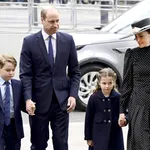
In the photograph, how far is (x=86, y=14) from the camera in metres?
14.0

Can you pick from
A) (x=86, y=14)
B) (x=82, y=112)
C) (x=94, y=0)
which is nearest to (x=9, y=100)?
(x=82, y=112)

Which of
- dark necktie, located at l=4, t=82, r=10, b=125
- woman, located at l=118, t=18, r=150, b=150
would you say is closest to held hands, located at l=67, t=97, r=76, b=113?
dark necktie, located at l=4, t=82, r=10, b=125

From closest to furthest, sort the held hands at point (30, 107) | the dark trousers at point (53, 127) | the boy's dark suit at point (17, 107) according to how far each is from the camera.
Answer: the held hands at point (30, 107) < the boy's dark suit at point (17, 107) < the dark trousers at point (53, 127)

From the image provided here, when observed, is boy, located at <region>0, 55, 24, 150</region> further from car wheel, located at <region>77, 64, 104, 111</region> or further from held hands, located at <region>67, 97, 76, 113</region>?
car wheel, located at <region>77, 64, 104, 111</region>

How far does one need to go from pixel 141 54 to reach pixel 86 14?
902 cm

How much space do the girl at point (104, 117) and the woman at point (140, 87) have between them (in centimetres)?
82

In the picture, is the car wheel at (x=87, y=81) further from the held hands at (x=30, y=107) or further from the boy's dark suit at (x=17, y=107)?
the held hands at (x=30, y=107)

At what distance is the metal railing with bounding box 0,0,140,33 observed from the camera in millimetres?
13562

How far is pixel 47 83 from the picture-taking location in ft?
18.8

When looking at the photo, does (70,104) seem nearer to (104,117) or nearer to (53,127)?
(53,127)

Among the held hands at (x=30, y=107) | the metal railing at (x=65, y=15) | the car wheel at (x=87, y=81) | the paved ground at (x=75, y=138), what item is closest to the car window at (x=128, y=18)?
the car wheel at (x=87, y=81)

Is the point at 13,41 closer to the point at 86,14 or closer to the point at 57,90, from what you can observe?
the point at 86,14

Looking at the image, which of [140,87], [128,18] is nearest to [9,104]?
[140,87]

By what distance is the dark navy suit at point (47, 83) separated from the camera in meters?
5.74
